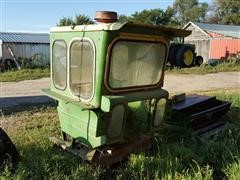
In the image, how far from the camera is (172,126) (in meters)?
5.69

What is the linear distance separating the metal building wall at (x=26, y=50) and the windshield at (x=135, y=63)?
63.9ft

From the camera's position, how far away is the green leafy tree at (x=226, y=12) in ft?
198

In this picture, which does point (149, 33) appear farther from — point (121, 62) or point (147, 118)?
point (147, 118)

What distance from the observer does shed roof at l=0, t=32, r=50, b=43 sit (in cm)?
2327

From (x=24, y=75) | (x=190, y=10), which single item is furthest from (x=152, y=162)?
(x=190, y=10)

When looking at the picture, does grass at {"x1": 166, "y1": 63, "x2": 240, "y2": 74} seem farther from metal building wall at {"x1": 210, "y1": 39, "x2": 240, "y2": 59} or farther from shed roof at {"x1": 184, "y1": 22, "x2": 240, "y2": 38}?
shed roof at {"x1": 184, "y1": 22, "x2": 240, "y2": 38}

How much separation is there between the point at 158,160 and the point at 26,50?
20474mm

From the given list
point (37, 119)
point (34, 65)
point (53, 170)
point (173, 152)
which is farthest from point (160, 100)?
point (34, 65)

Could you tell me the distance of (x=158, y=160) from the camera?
14.5ft

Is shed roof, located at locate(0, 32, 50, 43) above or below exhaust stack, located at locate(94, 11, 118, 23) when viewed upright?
below

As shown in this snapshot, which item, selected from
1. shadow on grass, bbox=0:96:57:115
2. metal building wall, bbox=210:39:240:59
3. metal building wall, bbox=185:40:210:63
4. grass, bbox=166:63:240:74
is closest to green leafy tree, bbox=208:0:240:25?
metal building wall, bbox=185:40:210:63

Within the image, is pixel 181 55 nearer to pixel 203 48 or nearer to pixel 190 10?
pixel 203 48

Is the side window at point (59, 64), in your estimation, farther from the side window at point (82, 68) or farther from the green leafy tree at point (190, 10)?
the green leafy tree at point (190, 10)

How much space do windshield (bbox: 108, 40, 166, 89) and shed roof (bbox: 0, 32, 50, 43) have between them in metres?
19.8
